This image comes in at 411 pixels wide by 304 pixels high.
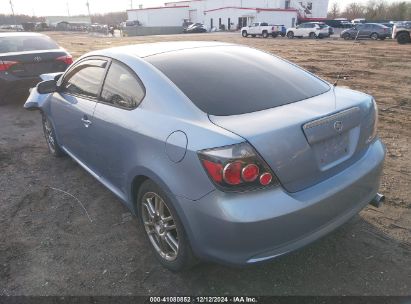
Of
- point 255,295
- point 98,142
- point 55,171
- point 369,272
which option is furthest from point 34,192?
point 369,272

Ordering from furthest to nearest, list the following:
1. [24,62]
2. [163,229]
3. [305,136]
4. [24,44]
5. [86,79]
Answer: [24,44] → [24,62] → [86,79] → [163,229] → [305,136]

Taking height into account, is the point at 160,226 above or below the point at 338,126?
below

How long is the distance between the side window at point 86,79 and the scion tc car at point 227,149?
0.14ft

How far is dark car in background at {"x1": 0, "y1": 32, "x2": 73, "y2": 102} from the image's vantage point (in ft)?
25.0

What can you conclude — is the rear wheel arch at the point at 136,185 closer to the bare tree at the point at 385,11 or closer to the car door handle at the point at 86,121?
the car door handle at the point at 86,121

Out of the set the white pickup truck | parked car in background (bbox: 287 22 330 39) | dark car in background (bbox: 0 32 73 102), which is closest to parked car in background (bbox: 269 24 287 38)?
the white pickup truck

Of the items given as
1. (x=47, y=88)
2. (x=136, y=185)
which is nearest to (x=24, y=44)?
(x=47, y=88)

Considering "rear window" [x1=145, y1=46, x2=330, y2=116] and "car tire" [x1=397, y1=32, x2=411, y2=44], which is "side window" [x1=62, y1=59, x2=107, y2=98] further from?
"car tire" [x1=397, y1=32, x2=411, y2=44]

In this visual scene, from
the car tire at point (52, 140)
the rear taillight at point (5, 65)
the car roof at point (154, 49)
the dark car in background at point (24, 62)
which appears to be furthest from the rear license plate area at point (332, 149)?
the rear taillight at point (5, 65)

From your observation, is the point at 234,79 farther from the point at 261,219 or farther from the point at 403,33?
the point at 403,33

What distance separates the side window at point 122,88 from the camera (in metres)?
2.94

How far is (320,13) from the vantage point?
70188mm

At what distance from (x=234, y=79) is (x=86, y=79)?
1700mm

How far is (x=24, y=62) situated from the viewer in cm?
767
